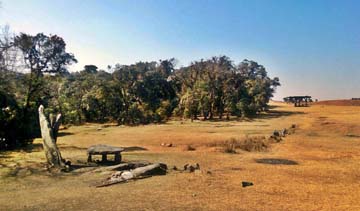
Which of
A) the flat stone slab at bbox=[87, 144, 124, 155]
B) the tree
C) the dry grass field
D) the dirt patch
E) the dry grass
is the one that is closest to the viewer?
the dry grass field

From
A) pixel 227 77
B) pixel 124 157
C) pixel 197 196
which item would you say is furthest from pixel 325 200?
pixel 227 77

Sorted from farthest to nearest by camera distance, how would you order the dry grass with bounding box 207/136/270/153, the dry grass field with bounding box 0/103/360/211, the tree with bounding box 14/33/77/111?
the tree with bounding box 14/33/77/111 < the dry grass with bounding box 207/136/270/153 < the dry grass field with bounding box 0/103/360/211

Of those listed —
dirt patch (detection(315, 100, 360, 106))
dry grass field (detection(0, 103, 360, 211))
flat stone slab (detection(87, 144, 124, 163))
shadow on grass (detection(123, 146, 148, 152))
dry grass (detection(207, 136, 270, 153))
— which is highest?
dirt patch (detection(315, 100, 360, 106))

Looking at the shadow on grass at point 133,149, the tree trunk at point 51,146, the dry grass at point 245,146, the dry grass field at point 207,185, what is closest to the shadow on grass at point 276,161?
the dry grass field at point 207,185

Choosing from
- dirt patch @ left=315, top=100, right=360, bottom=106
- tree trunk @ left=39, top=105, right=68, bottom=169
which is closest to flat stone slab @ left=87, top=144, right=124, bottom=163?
tree trunk @ left=39, top=105, right=68, bottom=169

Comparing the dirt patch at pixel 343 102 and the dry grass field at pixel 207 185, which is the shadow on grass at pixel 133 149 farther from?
the dirt patch at pixel 343 102

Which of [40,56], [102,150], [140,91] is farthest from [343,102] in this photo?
[102,150]

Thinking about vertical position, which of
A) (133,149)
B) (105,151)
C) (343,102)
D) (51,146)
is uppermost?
(343,102)

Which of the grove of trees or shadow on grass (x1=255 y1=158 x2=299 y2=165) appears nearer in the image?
shadow on grass (x1=255 y1=158 x2=299 y2=165)

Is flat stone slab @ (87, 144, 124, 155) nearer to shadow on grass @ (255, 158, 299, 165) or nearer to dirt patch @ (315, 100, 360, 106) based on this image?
shadow on grass @ (255, 158, 299, 165)

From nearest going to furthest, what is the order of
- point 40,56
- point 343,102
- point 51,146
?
1. point 51,146
2. point 40,56
3. point 343,102

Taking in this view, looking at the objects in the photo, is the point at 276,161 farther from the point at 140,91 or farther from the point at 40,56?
the point at 140,91

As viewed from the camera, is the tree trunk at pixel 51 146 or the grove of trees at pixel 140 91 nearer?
the tree trunk at pixel 51 146

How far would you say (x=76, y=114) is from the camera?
146 ft
